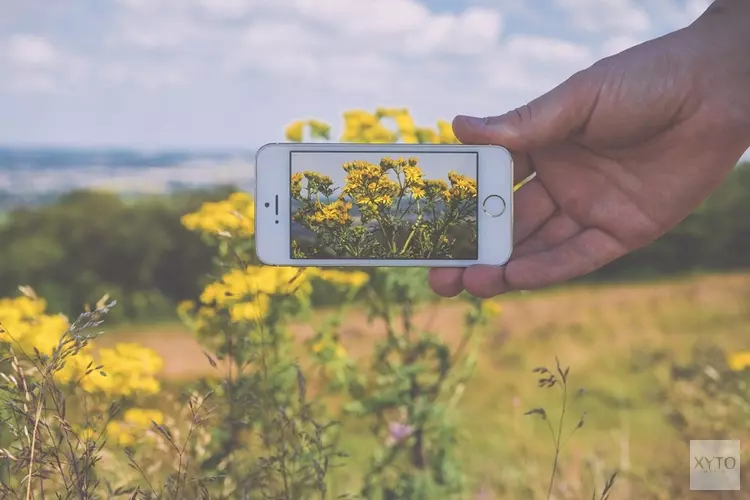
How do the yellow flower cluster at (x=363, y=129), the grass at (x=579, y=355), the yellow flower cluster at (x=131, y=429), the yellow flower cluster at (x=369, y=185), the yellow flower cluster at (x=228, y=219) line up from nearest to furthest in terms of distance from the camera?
1. the yellow flower cluster at (x=369, y=185)
2. the yellow flower cluster at (x=131, y=429)
3. the yellow flower cluster at (x=228, y=219)
4. the yellow flower cluster at (x=363, y=129)
5. the grass at (x=579, y=355)

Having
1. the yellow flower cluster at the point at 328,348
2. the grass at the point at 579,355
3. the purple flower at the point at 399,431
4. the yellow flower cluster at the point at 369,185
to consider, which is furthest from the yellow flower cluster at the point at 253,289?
the grass at the point at 579,355

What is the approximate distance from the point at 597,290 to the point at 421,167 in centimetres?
240

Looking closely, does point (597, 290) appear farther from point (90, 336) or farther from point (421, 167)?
point (90, 336)

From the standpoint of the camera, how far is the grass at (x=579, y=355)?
254 cm

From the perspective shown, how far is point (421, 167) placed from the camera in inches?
52.8

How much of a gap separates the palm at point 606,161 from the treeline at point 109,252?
1726mm

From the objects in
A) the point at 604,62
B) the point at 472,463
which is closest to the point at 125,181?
the point at 472,463

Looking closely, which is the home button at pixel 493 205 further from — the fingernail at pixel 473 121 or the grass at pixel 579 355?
the grass at pixel 579 355

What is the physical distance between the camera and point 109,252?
3139 mm

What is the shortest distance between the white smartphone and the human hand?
0.05 m

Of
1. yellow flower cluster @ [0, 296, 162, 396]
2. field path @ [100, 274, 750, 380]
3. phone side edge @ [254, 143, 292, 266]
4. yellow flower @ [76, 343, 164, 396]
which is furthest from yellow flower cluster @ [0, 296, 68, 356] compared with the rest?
field path @ [100, 274, 750, 380]

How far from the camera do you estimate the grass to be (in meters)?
2.54

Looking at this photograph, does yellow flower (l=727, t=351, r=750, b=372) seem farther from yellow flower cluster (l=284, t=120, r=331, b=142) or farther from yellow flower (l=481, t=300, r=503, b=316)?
yellow flower cluster (l=284, t=120, r=331, b=142)

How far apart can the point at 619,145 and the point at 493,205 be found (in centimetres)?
29
